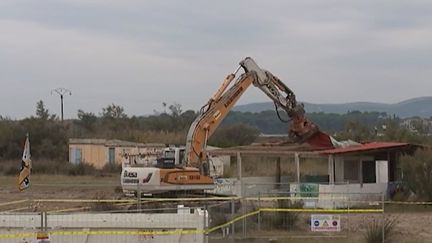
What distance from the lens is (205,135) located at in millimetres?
35281

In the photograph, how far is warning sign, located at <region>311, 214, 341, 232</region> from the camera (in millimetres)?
23391

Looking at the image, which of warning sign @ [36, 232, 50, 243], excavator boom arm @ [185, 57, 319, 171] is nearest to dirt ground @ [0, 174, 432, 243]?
excavator boom arm @ [185, 57, 319, 171]

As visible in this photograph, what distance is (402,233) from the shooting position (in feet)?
82.3

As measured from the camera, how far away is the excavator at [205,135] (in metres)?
32.2

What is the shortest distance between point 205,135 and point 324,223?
12.3 metres

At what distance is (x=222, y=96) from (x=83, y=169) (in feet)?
110

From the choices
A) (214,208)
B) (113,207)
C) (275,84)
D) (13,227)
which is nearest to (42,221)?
(13,227)

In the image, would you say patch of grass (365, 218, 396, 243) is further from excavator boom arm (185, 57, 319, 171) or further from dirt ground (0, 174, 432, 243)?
excavator boom arm (185, 57, 319, 171)

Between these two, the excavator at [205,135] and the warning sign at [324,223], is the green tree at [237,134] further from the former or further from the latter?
the warning sign at [324,223]

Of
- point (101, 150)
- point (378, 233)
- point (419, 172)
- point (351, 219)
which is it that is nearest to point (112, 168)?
point (101, 150)

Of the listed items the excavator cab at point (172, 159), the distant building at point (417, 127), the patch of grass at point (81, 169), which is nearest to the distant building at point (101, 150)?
the patch of grass at point (81, 169)

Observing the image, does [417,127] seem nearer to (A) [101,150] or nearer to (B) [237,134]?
(B) [237,134]

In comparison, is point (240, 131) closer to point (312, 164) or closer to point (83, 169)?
point (83, 169)

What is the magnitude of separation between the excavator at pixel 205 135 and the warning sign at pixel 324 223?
9.36m
